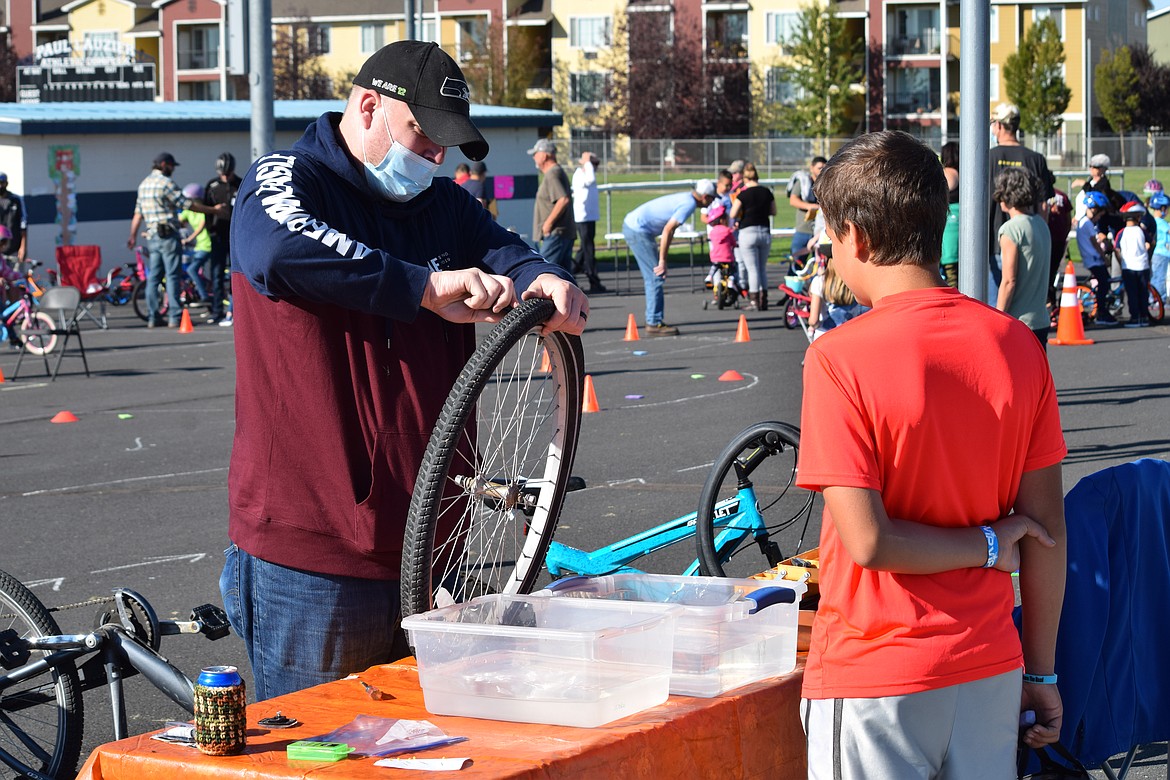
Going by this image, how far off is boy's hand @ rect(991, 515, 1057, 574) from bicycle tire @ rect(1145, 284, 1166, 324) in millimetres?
15872

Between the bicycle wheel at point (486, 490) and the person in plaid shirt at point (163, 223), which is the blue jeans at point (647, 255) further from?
the bicycle wheel at point (486, 490)

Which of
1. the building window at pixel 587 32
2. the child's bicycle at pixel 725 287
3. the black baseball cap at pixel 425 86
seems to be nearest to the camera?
the black baseball cap at pixel 425 86

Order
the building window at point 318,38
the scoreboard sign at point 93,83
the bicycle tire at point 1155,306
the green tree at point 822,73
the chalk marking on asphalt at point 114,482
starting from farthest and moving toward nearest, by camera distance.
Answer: the building window at point 318,38
the green tree at point 822,73
the scoreboard sign at point 93,83
the bicycle tire at point 1155,306
the chalk marking on asphalt at point 114,482

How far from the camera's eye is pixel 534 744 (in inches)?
111

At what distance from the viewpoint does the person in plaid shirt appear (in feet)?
63.1

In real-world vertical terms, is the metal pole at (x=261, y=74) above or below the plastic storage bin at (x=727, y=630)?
above

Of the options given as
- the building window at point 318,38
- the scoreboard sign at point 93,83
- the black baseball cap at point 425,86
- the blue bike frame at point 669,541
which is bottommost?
the blue bike frame at point 669,541

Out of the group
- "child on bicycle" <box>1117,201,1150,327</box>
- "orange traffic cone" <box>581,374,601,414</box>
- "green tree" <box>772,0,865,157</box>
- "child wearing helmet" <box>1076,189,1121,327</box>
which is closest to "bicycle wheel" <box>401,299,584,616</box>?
"orange traffic cone" <box>581,374,601,414</box>

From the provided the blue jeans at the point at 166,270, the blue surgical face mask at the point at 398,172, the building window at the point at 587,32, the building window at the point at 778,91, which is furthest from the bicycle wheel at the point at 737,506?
the building window at the point at 587,32

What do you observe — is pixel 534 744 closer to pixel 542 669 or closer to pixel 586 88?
pixel 542 669

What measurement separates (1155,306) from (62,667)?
17073 millimetres

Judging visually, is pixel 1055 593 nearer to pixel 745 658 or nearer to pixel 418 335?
pixel 745 658

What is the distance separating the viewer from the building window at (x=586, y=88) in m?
83.2

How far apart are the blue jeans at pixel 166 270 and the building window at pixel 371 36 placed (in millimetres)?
73221
